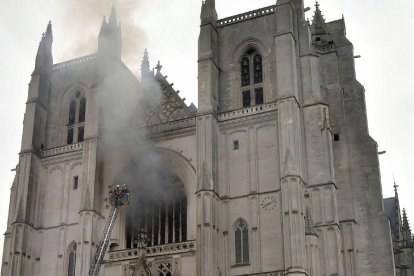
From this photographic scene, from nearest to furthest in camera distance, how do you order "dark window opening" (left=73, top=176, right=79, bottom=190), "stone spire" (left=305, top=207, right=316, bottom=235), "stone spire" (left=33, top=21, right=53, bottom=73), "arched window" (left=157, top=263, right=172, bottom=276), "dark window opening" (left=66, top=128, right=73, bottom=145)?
1. "stone spire" (left=305, top=207, right=316, bottom=235)
2. "arched window" (left=157, top=263, right=172, bottom=276)
3. "dark window opening" (left=73, top=176, right=79, bottom=190)
4. "dark window opening" (left=66, top=128, right=73, bottom=145)
5. "stone spire" (left=33, top=21, right=53, bottom=73)

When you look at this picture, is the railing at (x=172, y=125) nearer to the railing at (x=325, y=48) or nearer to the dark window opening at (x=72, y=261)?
the dark window opening at (x=72, y=261)

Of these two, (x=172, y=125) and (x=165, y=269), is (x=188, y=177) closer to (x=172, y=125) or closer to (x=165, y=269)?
(x=172, y=125)

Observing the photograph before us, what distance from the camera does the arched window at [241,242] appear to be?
33.7 meters

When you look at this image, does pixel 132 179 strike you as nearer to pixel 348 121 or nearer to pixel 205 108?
pixel 205 108

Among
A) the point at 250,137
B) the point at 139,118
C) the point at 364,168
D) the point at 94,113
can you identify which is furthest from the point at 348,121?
the point at 94,113

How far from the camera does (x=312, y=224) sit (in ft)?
108

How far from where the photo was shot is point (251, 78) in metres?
38.0

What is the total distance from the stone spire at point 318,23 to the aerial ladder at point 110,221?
15534mm

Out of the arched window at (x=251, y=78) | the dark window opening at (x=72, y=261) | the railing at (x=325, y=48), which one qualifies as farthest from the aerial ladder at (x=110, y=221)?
the railing at (x=325, y=48)

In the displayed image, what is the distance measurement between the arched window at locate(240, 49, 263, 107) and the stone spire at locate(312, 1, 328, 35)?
709 cm

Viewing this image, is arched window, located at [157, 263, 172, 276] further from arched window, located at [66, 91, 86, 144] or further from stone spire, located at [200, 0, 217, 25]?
stone spire, located at [200, 0, 217, 25]

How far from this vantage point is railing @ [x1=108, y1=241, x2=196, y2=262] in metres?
34.4

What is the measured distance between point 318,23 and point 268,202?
15.2 m

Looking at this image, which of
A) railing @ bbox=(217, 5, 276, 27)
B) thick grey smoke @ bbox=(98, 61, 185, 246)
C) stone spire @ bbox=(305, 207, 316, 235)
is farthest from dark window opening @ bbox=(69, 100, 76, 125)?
stone spire @ bbox=(305, 207, 316, 235)
